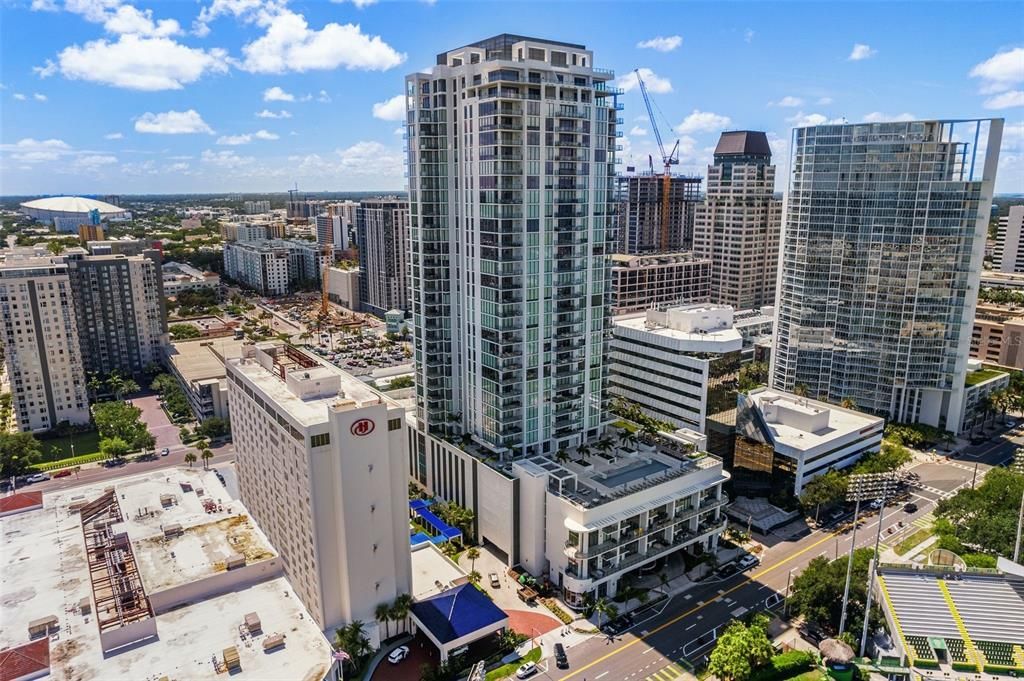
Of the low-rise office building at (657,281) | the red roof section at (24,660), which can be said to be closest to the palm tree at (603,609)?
the red roof section at (24,660)

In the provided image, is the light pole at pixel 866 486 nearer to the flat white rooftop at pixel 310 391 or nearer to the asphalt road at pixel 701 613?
the asphalt road at pixel 701 613

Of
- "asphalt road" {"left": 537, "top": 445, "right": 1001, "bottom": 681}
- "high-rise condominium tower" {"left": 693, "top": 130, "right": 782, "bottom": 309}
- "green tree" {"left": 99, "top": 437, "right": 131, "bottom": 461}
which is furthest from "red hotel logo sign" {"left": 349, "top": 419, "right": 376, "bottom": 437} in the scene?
"high-rise condominium tower" {"left": 693, "top": 130, "right": 782, "bottom": 309}

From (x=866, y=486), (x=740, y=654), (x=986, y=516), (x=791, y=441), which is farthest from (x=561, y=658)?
(x=986, y=516)

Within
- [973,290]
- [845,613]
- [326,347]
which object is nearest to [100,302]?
Result: [326,347]

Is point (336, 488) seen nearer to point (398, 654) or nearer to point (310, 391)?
point (310, 391)

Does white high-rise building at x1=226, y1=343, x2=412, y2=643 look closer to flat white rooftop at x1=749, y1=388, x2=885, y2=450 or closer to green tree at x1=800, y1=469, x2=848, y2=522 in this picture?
green tree at x1=800, y1=469, x2=848, y2=522

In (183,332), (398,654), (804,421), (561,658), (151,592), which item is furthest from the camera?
(183,332)
